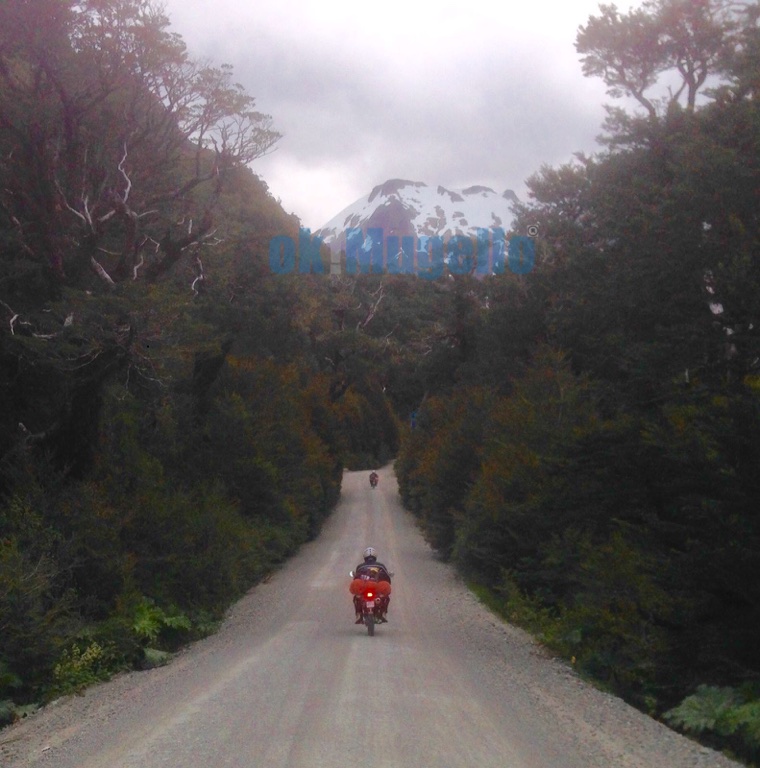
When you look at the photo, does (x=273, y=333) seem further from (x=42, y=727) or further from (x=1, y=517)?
(x=42, y=727)

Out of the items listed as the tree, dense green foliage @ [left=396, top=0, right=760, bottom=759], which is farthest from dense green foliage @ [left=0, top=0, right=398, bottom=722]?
dense green foliage @ [left=396, top=0, right=760, bottom=759]

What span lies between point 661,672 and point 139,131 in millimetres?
17925

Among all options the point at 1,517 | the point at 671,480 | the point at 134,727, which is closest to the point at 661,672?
the point at 671,480

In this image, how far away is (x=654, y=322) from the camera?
81.9 ft

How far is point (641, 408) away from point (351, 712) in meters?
15.4

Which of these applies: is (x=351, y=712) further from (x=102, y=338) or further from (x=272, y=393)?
(x=272, y=393)

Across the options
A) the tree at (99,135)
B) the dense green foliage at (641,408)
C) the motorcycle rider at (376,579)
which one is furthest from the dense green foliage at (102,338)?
the dense green foliage at (641,408)

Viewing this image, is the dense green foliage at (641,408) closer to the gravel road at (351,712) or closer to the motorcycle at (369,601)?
the gravel road at (351,712)

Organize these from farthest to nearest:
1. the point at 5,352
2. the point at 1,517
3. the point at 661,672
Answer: the point at 5,352, the point at 1,517, the point at 661,672

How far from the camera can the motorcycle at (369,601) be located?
1730 centimetres

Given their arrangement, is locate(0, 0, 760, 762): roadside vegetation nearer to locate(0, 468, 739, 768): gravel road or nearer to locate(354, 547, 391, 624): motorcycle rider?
locate(0, 468, 739, 768): gravel road

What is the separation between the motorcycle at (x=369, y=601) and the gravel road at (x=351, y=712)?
1.05ft

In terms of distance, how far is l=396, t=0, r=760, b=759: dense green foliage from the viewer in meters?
11.2

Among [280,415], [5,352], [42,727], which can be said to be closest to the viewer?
[42,727]
